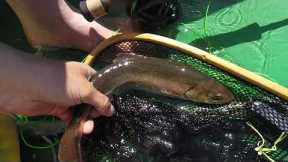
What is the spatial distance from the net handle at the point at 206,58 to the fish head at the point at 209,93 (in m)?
0.09

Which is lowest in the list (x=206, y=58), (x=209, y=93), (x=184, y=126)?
(x=184, y=126)

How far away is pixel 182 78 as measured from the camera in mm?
1996

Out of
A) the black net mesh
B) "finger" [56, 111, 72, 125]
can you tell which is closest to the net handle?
the black net mesh

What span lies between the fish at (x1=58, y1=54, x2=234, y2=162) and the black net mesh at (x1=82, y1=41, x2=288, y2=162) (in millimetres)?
31

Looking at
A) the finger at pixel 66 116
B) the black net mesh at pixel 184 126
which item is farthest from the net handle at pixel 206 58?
the finger at pixel 66 116

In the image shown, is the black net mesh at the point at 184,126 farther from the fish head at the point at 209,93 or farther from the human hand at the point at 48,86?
the human hand at the point at 48,86

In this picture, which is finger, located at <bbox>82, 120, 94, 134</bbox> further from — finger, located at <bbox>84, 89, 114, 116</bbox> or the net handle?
the net handle

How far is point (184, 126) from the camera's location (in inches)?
79.1

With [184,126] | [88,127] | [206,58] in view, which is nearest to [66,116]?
[88,127]

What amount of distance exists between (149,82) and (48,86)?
1.32 ft

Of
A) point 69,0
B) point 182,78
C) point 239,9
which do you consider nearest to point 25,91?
point 182,78

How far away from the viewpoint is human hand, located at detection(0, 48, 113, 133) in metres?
1.85

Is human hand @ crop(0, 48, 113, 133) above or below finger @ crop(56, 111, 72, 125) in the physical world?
above

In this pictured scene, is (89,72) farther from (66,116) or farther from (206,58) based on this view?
(206,58)
